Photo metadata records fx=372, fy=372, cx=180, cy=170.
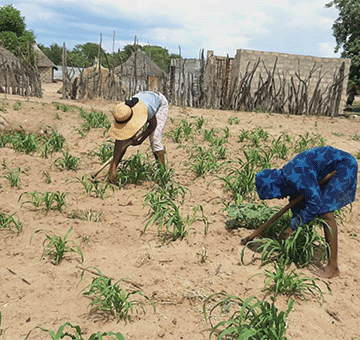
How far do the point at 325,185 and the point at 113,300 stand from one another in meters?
1.68

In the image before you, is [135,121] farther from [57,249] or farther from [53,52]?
[53,52]

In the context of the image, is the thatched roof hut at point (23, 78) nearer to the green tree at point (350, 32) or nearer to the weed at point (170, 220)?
the weed at point (170, 220)

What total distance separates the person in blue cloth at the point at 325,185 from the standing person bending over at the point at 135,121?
170cm

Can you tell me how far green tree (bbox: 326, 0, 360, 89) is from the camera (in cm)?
1870

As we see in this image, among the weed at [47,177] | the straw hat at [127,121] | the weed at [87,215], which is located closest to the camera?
the weed at [87,215]

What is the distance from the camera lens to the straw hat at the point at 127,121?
12.4ft

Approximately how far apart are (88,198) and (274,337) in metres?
2.55

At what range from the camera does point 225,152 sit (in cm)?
565

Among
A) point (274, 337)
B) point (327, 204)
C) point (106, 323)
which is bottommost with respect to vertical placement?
point (106, 323)

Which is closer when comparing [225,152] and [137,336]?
[137,336]

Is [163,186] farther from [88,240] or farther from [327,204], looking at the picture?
[327,204]

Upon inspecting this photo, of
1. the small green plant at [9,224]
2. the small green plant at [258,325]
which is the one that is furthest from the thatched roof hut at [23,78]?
the small green plant at [258,325]

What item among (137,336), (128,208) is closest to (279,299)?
(137,336)

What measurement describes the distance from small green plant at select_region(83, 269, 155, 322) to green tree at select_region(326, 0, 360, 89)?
738 inches
